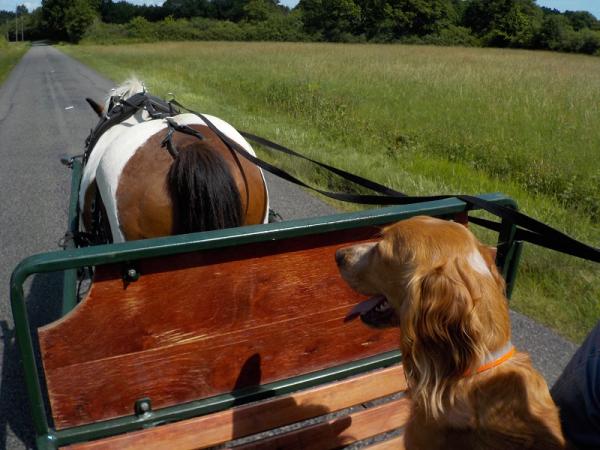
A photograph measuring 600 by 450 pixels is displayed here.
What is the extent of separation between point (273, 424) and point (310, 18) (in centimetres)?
8128

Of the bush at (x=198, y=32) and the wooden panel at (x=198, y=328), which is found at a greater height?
the bush at (x=198, y=32)

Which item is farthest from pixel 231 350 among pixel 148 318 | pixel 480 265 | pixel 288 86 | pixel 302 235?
pixel 288 86

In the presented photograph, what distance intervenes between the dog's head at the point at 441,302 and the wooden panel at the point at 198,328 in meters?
0.38

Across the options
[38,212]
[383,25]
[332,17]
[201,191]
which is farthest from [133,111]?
[332,17]

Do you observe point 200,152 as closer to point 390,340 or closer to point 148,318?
point 148,318

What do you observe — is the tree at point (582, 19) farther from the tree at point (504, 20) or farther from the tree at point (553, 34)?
the tree at point (553, 34)

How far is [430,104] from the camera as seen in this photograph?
464 inches

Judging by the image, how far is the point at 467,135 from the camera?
9039mm

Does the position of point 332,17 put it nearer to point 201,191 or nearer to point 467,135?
point 467,135

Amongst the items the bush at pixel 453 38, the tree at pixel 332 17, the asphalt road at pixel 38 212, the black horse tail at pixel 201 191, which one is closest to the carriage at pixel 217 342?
the black horse tail at pixel 201 191

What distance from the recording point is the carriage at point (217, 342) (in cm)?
A: 192

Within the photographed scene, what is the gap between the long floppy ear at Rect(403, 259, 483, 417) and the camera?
5.90 feet

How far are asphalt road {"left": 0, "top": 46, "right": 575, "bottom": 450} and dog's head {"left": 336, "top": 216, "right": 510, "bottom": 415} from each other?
1.91 meters

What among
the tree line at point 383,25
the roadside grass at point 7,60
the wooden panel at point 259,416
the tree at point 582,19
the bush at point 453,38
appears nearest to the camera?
the wooden panel at point 259,416
